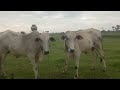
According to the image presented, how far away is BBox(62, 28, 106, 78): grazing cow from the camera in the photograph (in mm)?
10328

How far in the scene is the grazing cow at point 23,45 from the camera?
10.0 metres

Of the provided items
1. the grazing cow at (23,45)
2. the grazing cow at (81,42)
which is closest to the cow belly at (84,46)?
the grazing cow at (81,42)

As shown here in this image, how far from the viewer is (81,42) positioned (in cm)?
1138

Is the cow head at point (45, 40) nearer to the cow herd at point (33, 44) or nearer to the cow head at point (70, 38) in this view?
the cow herd at point (33, 44)

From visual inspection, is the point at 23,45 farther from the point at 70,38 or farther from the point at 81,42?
the point at 81,42

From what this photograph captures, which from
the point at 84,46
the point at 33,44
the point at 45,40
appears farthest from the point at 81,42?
the point at 33,44

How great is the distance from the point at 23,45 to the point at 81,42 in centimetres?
307

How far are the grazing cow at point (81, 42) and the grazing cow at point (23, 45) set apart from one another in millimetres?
1397

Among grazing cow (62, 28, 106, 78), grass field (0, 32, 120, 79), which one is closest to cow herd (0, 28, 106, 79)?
grazing cow (62, 28, 106, 78)

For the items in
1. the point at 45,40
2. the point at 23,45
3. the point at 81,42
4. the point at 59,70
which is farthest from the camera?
the point at 59,70

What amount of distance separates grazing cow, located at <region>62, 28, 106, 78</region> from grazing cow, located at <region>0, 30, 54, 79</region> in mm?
1397

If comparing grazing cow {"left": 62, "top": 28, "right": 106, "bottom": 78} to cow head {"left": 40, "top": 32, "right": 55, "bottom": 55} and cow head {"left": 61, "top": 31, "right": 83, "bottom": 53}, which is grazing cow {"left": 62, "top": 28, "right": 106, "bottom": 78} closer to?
cow head {"left": 61, "top": 31, "right": 83, "bottom": 53}
